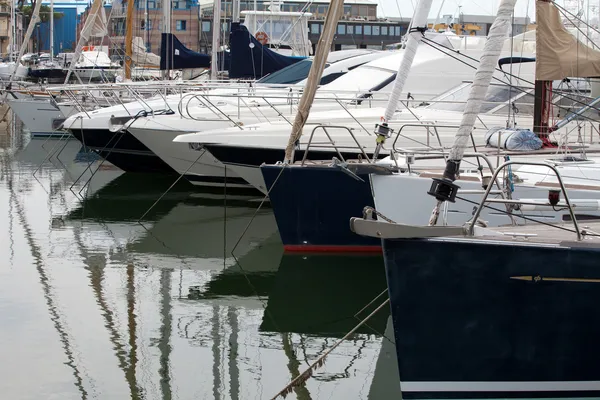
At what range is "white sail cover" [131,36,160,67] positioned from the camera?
34.7 m

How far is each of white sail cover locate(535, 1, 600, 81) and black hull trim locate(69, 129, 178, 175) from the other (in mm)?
11358

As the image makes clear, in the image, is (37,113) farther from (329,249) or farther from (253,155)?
(329,249)

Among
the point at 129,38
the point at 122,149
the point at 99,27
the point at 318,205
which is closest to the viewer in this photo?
the point at 318,205

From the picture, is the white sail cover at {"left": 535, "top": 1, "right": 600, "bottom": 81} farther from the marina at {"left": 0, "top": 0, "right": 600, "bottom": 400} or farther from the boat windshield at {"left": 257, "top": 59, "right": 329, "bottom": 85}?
the boat windshield at {"left": 257, "top": 59, "right": 329, "bottom": 85}

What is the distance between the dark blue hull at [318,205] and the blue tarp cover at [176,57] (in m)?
14.6

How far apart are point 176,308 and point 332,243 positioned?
322cm

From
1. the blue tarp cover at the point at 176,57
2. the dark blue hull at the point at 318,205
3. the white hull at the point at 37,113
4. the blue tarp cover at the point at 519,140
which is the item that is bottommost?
the white hull at the point at 37,113

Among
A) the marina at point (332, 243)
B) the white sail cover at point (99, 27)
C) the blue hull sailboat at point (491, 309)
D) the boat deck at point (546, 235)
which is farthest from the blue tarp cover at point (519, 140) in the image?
the white sail cover at point (99, 27)

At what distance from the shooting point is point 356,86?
71.0 ft

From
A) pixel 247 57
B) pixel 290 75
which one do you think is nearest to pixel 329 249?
pixel 290 75

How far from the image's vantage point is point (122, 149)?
2252 cm

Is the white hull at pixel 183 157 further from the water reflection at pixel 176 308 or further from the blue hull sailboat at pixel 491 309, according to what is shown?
the blue hull sailboat at pixel 491 309

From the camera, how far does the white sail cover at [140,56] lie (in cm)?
3472

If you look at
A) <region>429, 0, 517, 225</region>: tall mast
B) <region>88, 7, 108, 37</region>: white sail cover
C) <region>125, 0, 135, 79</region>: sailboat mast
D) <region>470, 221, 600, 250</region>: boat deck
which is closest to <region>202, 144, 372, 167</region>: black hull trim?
<region>470, 221, 600, 250</region>: boat deck
